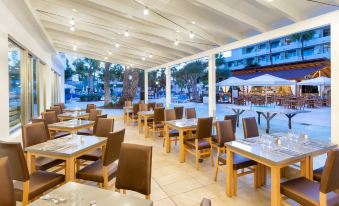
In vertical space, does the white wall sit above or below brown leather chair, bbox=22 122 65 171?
above

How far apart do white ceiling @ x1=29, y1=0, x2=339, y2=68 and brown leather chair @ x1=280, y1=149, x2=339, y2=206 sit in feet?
8.51

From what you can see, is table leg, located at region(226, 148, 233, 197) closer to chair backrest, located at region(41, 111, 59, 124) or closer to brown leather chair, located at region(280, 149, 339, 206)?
brown leather chair, located at region(280, 149, 339, 206)

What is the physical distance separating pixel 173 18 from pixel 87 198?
14.4ft

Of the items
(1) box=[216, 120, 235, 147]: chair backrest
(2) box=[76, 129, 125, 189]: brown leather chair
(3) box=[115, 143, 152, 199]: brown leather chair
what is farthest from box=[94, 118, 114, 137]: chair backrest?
(1) box=[216, 120, 235, 147]: chair backrest

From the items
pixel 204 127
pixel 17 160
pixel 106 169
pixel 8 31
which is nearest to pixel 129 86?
pixel 8 31

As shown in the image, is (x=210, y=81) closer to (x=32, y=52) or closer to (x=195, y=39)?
(x=195, y=39)

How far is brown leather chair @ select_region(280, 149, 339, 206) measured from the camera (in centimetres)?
187

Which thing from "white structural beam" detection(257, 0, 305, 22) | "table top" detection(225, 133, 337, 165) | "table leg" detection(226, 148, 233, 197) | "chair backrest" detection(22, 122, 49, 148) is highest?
"white structural beam" detection(257, 0, 305, 22)

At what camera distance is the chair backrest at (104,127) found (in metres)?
3.67

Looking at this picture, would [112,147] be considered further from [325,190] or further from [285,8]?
[285,8]

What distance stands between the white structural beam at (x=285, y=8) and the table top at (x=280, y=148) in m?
2.09

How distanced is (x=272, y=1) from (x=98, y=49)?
24.4ft

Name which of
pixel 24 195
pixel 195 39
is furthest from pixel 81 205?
pixel 195 39

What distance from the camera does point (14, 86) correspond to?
4.69 metres
